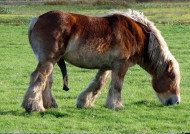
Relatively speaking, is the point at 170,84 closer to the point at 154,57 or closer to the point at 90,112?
the point at 154,57

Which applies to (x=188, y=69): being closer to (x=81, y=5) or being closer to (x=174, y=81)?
(x=174, y=81)

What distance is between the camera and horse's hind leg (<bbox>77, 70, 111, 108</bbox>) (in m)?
8.74

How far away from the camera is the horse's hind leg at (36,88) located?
7.83m

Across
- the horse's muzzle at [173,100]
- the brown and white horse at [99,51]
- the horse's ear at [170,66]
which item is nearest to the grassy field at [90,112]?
the horse's muzzle at [173,100]

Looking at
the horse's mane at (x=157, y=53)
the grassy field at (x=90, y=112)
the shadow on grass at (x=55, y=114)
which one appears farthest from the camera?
the horse's mane at (x=157, y=53)

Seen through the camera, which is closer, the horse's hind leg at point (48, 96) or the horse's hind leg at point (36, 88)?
the horse's hind leg at point (36, 88)

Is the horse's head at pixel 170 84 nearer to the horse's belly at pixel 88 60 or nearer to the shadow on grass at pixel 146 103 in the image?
the shadow on grass at pixel 146 103

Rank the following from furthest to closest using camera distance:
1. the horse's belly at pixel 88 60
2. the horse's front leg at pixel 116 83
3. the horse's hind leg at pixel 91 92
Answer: the horse's hind leg at pixel 91 92 < the horse's front leg at pixel 116 83 < the horse's belly at pixel 88 60

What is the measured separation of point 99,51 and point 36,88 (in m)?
1.44

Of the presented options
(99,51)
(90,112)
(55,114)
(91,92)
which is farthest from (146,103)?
(55,114)

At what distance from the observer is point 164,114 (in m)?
8.27

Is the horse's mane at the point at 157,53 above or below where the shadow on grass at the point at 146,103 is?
above

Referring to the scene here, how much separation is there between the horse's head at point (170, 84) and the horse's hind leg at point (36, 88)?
2427 millimetres

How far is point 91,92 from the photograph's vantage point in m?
8.90
